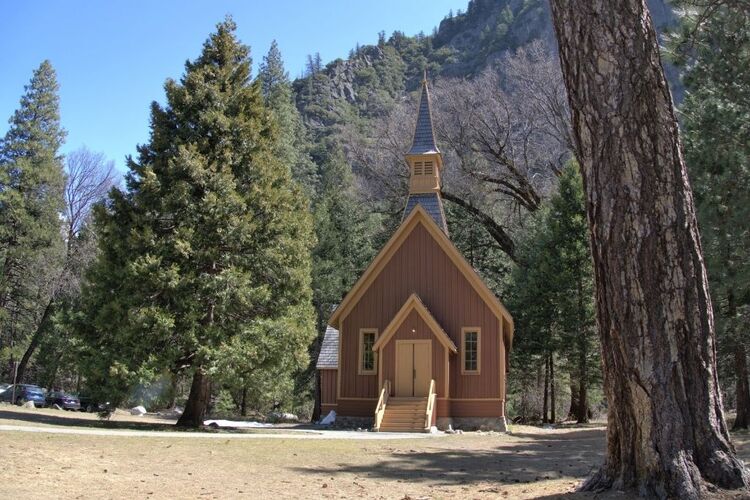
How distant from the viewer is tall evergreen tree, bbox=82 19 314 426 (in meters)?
18.0

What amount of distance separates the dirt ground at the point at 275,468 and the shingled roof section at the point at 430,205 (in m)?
11.6

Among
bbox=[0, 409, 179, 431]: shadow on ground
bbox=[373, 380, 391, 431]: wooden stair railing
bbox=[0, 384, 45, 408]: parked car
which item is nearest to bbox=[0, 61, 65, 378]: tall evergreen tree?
bbox=[0, 384, 45, 408]: parked car

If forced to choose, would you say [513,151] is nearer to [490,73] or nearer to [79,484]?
[490,73]

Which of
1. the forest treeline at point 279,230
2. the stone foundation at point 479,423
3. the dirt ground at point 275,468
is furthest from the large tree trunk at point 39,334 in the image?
the dirt ground at point 275,468

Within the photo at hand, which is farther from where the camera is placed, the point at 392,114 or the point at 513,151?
the point at 392,114

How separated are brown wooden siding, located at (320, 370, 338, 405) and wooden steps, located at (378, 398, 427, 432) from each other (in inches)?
176

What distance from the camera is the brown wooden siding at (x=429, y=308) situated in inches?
942

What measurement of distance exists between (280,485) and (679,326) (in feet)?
18.9

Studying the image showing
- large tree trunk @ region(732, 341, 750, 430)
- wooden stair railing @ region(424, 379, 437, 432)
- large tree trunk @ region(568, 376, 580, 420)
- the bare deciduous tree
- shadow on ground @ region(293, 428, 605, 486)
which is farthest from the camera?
the bare deciduous tree

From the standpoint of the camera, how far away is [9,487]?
330 inches

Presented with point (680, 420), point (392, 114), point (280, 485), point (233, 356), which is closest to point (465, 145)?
point (392, 114)

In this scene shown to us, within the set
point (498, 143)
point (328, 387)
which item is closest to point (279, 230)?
point (328, 387)

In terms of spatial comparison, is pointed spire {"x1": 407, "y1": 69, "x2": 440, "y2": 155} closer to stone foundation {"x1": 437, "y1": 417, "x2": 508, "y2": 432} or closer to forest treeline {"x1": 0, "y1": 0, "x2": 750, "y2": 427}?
forest treeline {"x1": 0, "y1": 0, "x2": 750, "y2": 427}

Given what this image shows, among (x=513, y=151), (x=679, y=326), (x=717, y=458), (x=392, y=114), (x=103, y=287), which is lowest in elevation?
(x=717, y=458)
